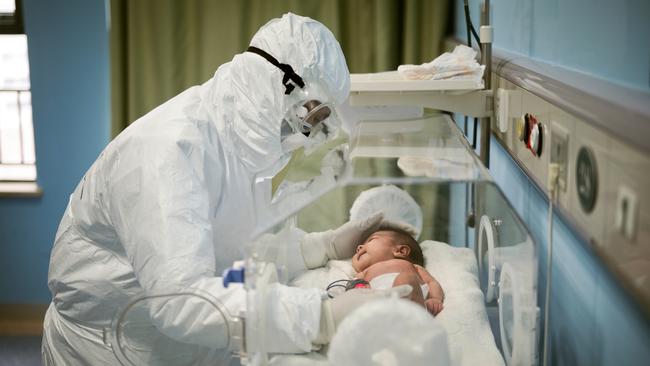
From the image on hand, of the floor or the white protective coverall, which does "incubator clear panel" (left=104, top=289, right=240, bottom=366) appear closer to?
the white protective coverall

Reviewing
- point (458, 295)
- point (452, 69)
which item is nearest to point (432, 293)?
point (458, 295)

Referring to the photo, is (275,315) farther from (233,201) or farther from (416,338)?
(233,201)

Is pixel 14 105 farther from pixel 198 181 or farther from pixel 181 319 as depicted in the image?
pixel 181 319

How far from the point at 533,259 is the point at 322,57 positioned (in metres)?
0.92

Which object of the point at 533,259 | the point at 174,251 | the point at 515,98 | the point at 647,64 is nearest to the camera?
the point at 647,64

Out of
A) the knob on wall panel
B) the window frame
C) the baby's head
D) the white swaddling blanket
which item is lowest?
the white swaddling blanket

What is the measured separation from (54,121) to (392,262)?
2695 millimetres

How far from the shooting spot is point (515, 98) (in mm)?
1778

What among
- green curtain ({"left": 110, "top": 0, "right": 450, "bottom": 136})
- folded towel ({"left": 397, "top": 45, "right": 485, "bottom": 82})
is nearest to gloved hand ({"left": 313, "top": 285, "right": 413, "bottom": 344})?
folded towel ({"left": 397, "top": 45, "right": 485, "bottom": 82})

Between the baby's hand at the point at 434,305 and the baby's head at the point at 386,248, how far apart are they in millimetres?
212

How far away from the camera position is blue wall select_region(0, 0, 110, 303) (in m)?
3.89

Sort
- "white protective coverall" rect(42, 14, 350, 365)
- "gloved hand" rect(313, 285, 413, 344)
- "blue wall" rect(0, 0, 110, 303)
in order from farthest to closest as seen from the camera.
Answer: "blue wall" rect(0, 0, 110, 303), "white protective coverall" rect(42, 14, 350, 365), "gloved hand" rect(313, 285, 413, 344)

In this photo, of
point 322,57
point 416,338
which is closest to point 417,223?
point 322,57

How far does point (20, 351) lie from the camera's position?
367cm
